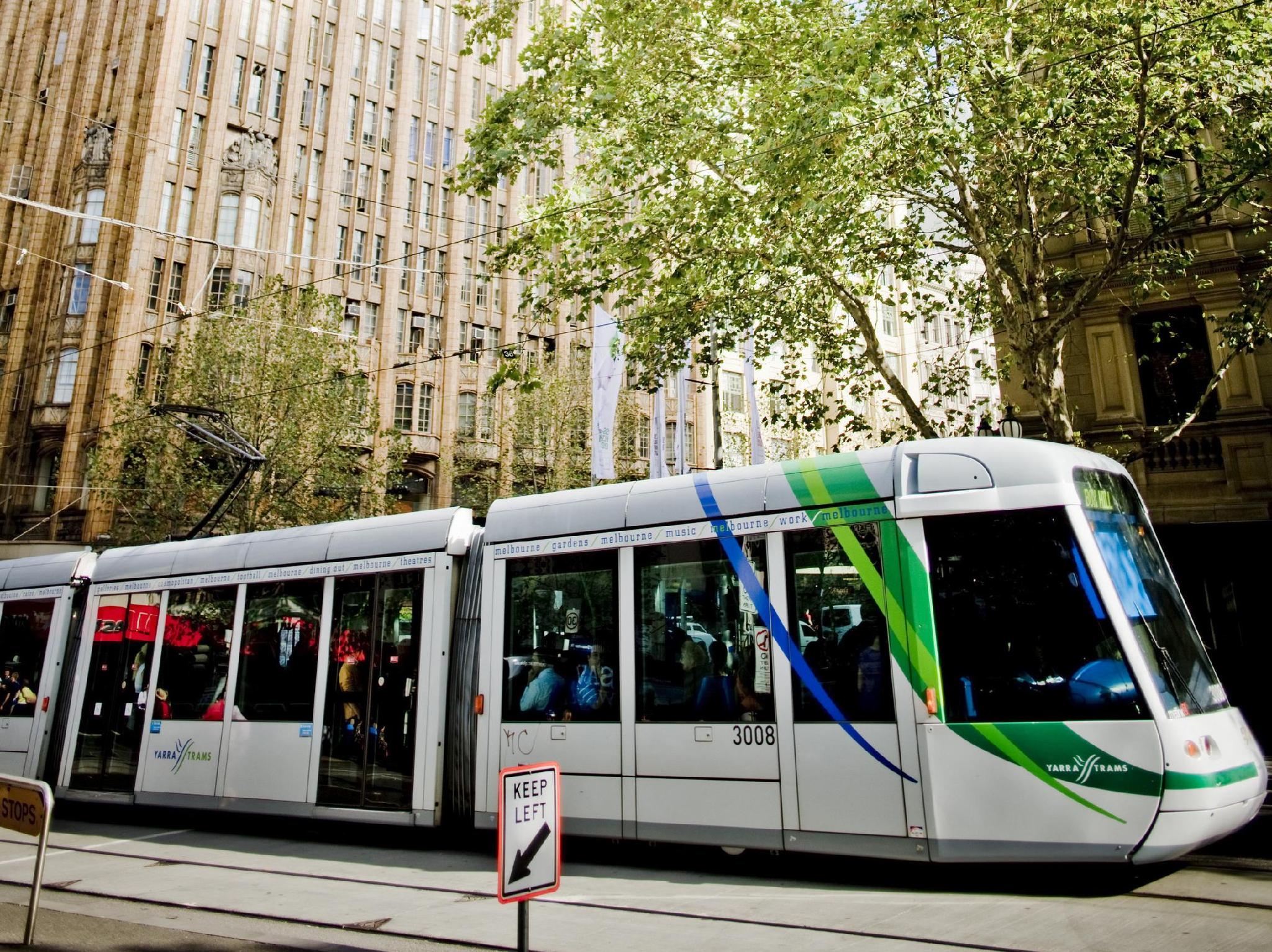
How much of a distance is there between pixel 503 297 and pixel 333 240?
27.0 ft

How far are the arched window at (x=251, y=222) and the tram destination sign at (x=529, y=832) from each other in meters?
38.3

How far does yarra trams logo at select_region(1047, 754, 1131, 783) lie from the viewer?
18.5 feet

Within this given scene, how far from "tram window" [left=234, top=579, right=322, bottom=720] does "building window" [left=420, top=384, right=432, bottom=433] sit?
105 feet

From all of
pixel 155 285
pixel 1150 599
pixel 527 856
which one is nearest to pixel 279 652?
pixel 527 856

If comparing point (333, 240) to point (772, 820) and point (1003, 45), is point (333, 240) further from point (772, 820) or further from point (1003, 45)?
point (772, 820)

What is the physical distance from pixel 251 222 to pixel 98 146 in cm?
642

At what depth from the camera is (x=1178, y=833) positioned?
551cm

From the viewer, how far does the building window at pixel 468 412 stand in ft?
139

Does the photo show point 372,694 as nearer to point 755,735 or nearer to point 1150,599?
point 755,735

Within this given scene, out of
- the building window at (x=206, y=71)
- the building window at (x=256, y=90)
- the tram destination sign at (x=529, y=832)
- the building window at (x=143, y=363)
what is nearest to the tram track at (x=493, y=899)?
the tram destination sign at (x=529, y=832)

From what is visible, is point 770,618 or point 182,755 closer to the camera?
point 770,618

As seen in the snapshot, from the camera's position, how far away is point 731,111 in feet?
46.5

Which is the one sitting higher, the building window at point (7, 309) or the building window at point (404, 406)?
the building window at point (7, 309)

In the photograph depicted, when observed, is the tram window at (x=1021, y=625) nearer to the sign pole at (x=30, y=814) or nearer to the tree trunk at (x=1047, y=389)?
the sign pole at (x=30, y=814)
